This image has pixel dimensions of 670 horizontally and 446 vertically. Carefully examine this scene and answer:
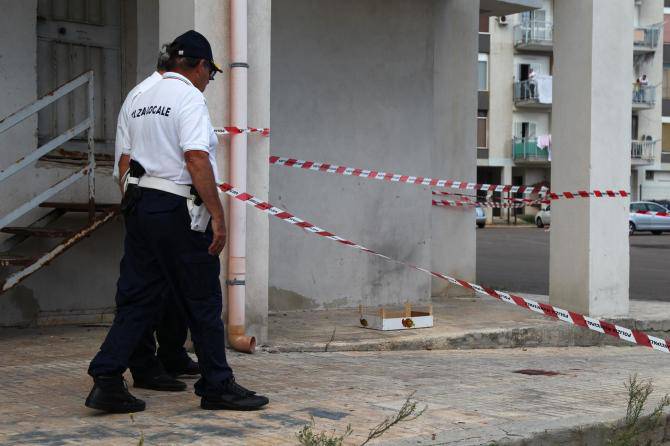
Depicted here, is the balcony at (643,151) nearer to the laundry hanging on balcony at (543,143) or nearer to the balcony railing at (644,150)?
the balcony railing at (644,150)

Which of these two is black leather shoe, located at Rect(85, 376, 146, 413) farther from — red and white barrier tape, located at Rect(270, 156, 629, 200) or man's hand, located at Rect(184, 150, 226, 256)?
red and white barrier tape, located at Rect(270, 156, 629, 200)

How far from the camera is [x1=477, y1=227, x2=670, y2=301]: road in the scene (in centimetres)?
1580

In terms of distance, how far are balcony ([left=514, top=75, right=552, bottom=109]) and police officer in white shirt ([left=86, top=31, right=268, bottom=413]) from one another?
48745 mm

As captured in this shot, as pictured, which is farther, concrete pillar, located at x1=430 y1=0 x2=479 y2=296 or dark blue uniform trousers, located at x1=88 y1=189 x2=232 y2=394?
concrete pillar, located at x1=430 y1=0 x2=479 y2=296

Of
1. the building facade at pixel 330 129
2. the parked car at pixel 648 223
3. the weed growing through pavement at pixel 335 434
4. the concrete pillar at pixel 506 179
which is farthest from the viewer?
the concrete pillar at pixel 506 179

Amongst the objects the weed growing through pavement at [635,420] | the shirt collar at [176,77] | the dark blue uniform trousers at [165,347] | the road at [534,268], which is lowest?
the road at [534,268]

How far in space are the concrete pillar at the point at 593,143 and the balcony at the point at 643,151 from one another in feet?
154

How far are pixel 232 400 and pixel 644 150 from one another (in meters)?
53.7

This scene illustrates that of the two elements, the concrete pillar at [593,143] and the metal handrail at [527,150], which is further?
the metal handrail at [527,150]

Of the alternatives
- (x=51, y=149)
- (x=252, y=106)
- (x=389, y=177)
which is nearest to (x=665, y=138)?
(x=389, y=177)

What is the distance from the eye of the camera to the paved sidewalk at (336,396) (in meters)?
5.30

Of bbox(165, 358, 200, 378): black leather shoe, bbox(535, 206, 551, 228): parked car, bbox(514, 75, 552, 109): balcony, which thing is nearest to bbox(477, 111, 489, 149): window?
bbox(514, 75, 552, 109): balcony

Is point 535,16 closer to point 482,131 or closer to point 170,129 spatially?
point 482,131

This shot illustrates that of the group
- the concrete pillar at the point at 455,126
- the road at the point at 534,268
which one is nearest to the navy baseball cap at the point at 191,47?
the concrete pillar at the point at 455,126
